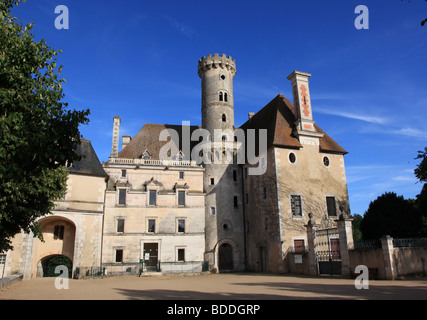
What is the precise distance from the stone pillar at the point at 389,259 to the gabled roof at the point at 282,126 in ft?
43.3

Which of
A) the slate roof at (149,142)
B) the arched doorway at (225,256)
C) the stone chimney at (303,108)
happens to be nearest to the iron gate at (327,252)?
the stone chimney at (303,108)

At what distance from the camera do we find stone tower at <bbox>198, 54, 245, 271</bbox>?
32.9 meters

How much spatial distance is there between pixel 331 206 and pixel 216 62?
19.9 m

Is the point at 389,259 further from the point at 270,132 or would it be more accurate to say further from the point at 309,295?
the point at 270,132

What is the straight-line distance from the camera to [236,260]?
106ft

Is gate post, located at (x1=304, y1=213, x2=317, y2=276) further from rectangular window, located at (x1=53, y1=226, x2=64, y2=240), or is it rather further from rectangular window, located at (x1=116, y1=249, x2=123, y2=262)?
rectangular window, located at (x1=53, y1=226, x2=64, y2=240)

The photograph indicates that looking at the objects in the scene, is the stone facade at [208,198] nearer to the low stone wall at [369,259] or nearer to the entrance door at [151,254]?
the entrance door at [151,254]

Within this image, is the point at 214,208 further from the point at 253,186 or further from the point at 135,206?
the point at 135,206

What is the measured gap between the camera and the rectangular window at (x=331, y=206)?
1163 inches

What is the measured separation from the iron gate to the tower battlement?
74.2ft

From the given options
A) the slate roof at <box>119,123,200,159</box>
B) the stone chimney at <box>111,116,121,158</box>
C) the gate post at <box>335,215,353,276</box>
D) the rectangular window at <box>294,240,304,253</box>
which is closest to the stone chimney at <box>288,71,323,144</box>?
the rectangular window at <box>294,240,304,253</box>

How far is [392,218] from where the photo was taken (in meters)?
32.7

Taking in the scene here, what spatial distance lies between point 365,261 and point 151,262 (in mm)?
19546
